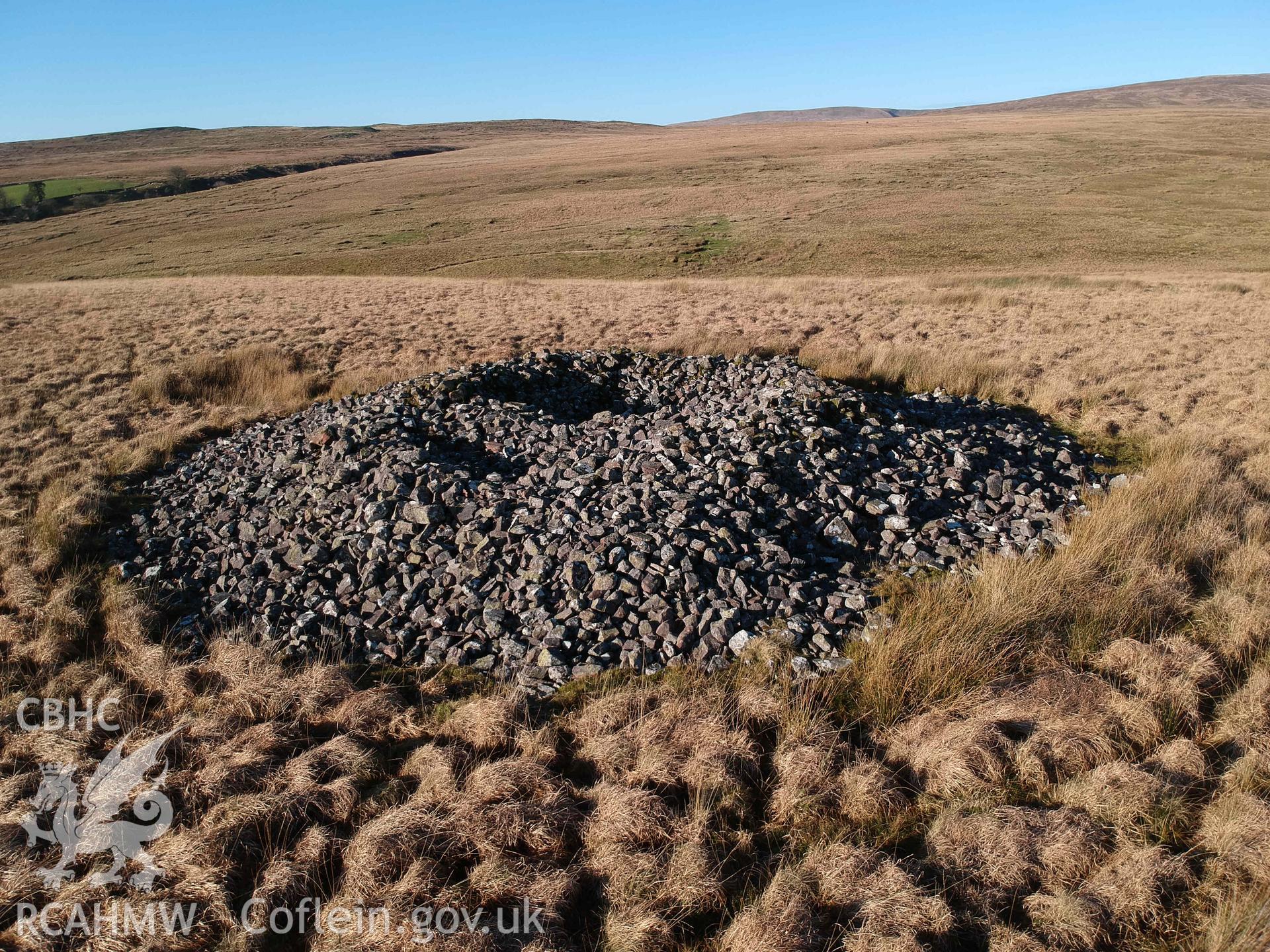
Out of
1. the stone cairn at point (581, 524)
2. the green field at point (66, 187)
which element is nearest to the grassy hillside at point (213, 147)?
the green field at point (66, 187)

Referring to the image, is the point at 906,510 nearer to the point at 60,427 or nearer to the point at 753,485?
the point at 753,485

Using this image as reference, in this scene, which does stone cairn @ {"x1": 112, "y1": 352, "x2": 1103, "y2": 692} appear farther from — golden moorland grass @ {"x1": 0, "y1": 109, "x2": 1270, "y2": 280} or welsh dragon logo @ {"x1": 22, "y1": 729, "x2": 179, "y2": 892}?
golden moorland grass @ {"x1": 0, "y1": 109, "x2": 1270, "y2": 280}

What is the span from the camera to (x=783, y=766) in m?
4.90

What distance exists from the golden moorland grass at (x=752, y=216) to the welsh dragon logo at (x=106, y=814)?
103 ft

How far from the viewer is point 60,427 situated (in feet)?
43.3

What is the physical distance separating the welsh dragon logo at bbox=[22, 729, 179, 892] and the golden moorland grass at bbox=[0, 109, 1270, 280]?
103 ft

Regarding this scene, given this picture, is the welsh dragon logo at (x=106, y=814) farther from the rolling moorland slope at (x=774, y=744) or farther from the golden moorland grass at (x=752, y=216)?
the golden moorland grass at (x=752, y=216)

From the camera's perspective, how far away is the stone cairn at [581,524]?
6.44m

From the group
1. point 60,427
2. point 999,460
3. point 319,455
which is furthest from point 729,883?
point 60,427

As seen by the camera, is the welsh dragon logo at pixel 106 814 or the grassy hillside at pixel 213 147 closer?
the welsh dragon logo at pixel 106 814

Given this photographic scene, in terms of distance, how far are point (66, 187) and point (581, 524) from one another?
106 metres

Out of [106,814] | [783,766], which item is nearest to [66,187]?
[106,814]

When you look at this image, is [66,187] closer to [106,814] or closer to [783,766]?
[106,814]

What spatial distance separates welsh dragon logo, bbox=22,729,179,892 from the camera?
169 inches
